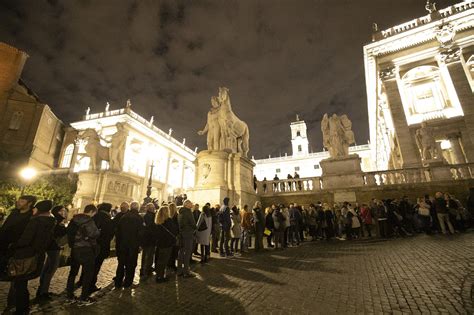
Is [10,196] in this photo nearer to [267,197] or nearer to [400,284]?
[267,197]

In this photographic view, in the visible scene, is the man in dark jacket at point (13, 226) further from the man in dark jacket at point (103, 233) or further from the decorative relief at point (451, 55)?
the decorative relief at point (451, 55)

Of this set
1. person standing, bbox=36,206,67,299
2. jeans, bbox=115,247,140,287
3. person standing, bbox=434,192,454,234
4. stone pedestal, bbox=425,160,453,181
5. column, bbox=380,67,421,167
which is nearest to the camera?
person standing, bbox=36,206,67,299

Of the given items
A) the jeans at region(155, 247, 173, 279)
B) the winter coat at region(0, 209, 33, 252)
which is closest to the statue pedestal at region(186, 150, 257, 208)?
the jeans at region(155, 247, 173, 279)

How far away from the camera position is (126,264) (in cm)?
475

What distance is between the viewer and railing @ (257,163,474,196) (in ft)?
41.4

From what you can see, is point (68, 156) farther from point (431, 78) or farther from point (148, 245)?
point (431, 78)

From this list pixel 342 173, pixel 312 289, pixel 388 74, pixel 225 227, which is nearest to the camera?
pixel 312 289

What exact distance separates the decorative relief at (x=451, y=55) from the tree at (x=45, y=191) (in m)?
34.0

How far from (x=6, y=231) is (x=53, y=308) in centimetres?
146

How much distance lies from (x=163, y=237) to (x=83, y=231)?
1.61 meters

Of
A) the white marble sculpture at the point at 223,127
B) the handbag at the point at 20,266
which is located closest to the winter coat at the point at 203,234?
the handbag at the point at 20,266

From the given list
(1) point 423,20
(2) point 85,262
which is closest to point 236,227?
(2) point 85,262

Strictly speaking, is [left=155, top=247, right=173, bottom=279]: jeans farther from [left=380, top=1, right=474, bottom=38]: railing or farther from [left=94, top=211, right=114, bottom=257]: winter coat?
[left=380, top=1, right=474, bottom=38]: railing

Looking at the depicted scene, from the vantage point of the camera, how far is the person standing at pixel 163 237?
16.5 feet
